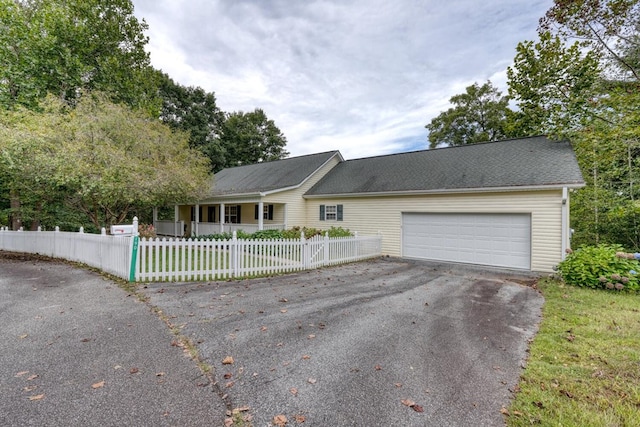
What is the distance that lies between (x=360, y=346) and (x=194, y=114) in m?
32.5

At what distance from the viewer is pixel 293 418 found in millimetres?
2428

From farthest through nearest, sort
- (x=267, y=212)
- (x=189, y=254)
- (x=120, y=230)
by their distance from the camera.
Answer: (x=267, y=212)
(x=120, y=230)
(x=189, y=254)

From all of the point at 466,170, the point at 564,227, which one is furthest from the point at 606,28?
the point at 564,227

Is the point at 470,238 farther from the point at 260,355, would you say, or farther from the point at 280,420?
the point at 280,420

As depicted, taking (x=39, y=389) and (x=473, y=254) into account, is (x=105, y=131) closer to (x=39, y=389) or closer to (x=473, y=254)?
(x=39, y=389)

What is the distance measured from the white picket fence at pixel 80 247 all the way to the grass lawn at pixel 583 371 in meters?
7.43

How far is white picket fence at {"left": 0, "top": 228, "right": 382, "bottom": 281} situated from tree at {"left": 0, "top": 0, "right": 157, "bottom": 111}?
7.67 meters

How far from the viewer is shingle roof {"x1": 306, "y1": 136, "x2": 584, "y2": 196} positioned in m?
9.85

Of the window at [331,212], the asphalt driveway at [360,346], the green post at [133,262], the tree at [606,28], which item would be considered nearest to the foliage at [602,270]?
the asphalt driveway at [360,346]

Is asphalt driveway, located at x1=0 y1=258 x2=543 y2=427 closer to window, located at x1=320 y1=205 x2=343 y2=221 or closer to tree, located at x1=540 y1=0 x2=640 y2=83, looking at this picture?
window, located at x1=320 y1=205 x2=343 y2=221

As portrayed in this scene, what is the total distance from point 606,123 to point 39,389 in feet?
52.2

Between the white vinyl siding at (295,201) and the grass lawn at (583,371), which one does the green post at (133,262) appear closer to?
the grass lawn at (583,371)

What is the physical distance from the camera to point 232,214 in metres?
18.7

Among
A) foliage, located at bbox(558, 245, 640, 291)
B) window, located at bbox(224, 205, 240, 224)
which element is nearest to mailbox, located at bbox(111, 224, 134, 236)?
window, located at bbox(224, 205, 240, 224)
